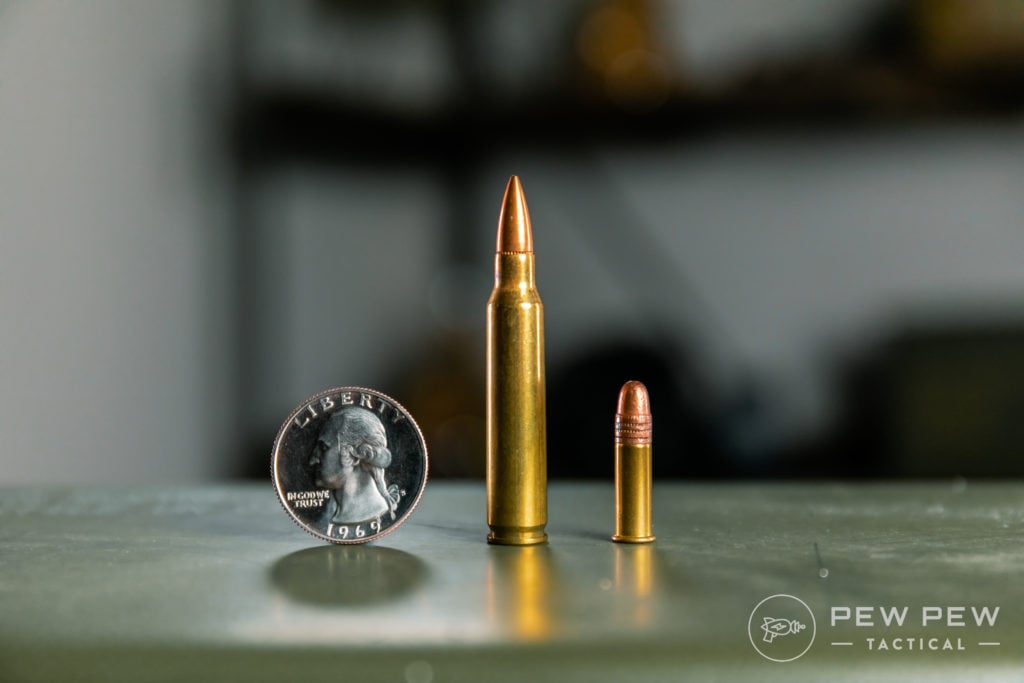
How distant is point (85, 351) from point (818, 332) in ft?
4.67

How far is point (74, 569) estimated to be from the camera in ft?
2.26

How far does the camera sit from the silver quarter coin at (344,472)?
0.74m

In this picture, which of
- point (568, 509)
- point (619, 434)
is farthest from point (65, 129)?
point (619, 434)

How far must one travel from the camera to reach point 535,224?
7.12ft

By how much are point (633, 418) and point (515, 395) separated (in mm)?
86

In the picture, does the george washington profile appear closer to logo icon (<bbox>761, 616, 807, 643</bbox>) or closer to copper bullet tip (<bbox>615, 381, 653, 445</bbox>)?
copper bullet tip (<bbox>615, 381, 653, 445</bbox>)

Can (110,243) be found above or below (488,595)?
above

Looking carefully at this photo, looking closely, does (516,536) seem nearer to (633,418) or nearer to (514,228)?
(633,418)

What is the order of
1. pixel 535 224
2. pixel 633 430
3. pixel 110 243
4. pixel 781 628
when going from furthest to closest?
1. pixel 535 224
2. pixel 110 243
3. pixel 633 430
4. pixel 781 628

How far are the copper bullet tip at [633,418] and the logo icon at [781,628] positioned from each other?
18 centimetres

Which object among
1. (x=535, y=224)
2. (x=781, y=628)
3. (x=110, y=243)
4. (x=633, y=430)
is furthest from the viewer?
(x=535, y=224)

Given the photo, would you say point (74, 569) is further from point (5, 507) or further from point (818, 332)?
point (818, 332)

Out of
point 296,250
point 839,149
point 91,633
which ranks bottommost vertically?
point 91,633

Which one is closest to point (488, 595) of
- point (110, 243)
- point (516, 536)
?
point (516, 536)
